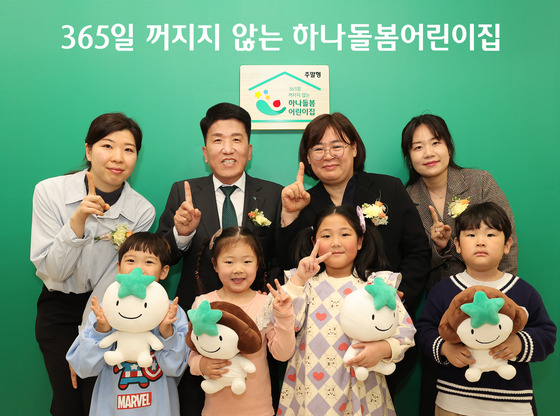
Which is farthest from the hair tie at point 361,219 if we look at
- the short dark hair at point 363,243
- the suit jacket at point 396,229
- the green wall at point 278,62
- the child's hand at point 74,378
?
the child's hand at point 74,378

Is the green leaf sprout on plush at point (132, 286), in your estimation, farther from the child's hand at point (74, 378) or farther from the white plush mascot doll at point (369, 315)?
the white plush mascot doll at point (369, 315)

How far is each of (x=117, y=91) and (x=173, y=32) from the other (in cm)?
55

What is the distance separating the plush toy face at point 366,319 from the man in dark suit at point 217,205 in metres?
0.63

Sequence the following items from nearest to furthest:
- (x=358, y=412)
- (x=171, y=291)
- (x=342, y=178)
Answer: (x=358, y=412), (x=342, y=178), (x=171, y=291)

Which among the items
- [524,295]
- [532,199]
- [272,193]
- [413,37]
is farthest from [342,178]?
[532,199]

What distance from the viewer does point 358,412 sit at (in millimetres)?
2039

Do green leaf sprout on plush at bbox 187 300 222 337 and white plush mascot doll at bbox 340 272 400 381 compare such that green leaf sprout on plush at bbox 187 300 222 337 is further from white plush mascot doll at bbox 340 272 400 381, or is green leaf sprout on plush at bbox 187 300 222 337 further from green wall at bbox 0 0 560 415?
green wall at bbox 0 0 560 415

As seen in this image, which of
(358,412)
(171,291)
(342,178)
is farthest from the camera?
(171,291)

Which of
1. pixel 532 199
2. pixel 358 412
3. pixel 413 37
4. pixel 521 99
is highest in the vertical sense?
pixel 413 37

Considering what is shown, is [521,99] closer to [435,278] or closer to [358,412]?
[435,278]

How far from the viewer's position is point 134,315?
198 cm

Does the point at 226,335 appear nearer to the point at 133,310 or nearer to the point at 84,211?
the point at 133,310

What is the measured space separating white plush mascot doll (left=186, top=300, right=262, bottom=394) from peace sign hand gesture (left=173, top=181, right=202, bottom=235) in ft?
1.92

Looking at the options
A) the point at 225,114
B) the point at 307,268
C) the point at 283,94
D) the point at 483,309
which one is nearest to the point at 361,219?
the point at 307,268
